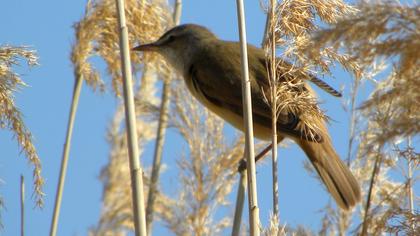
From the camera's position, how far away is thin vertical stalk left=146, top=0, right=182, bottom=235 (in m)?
3.38

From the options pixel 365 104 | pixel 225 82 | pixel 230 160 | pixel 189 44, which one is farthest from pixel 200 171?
pixel 365 104

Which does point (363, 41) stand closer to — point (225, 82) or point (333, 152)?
point (333, 152)

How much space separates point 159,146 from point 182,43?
1100mm

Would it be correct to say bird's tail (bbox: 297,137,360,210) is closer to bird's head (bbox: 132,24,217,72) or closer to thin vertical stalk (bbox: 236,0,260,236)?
bird's head (bbox: 132,24,217,72)

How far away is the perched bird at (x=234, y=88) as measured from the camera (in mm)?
3164

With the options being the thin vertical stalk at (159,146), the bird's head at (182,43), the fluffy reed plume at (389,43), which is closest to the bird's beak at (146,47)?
the thin vertical stalk at (159,146)

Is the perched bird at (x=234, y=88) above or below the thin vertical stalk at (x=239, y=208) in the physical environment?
above

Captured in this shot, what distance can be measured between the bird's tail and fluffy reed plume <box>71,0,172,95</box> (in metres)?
0.99

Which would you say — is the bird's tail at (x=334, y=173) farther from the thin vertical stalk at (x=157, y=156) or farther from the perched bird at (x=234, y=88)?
the thin vertical stalk at (x=157, y=156)

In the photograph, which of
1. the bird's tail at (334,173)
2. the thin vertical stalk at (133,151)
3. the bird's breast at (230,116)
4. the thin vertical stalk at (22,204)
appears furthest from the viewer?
the bird's breast at (230,116)

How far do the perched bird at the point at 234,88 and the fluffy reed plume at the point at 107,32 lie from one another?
7.0 inches

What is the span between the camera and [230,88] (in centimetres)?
364

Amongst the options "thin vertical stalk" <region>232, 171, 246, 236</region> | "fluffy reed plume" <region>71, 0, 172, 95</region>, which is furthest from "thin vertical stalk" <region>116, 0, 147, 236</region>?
"fluffy reed plume" <region>71, 0, 172, 95</region>

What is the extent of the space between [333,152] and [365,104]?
1960mm
